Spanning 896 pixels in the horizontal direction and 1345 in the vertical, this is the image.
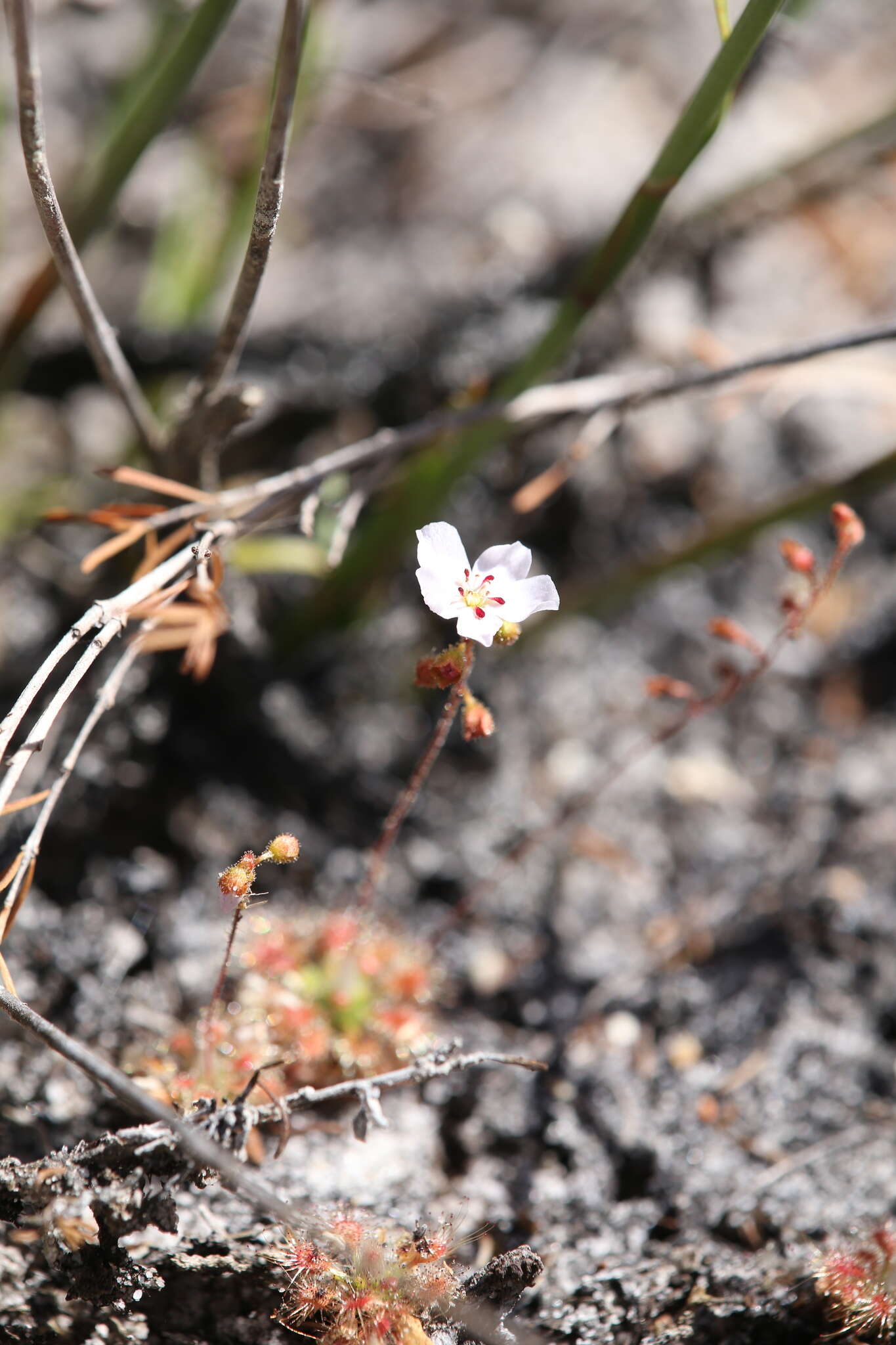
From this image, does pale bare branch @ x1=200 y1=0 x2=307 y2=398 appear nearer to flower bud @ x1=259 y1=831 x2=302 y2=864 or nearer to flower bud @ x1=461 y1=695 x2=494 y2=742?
flower bud @ x1=461 y1=695 x2=494 y2=742

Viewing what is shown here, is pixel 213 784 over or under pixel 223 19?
under

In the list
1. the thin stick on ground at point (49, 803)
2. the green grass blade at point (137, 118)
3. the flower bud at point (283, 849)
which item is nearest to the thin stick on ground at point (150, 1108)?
the thin stick on ground at point (49, 803)

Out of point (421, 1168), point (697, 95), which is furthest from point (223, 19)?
point (421, 1168)

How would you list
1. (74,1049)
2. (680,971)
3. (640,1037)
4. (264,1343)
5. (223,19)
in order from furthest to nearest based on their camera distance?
(680,971)
(640,1037)
(223,19)
(264,1343)
(74,1049)

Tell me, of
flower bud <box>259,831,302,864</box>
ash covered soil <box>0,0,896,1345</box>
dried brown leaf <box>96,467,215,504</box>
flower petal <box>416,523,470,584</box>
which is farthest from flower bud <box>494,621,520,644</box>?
ash covered soil <box>0,0,896,1345</box>

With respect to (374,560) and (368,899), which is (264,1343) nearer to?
(368,899)

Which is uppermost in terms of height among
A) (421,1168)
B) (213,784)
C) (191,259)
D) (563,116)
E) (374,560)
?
(563,116)

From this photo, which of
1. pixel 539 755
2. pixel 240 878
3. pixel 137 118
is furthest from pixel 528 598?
pixel 137 118
